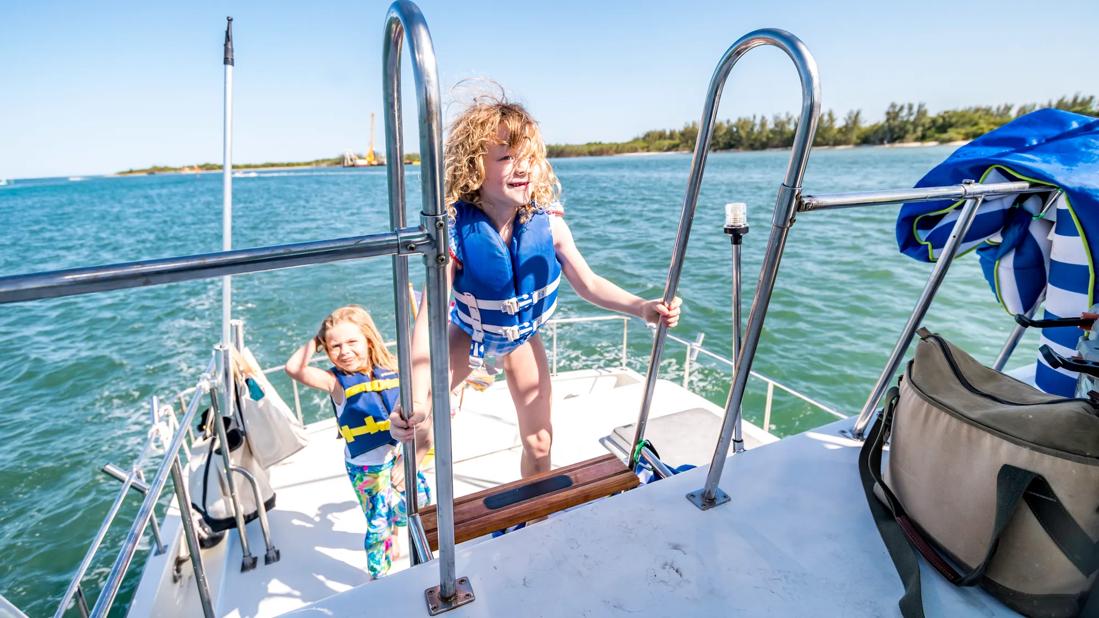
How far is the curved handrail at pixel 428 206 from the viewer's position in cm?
76

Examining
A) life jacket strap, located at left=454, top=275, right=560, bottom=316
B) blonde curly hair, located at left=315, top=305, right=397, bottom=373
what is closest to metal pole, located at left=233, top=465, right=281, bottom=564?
blonde curly hair, located at left=315, top=305, right=397, bottom=373

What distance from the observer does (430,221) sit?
799mm

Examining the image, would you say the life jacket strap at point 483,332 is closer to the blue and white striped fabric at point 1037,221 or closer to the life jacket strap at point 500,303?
the life jacket strap at point 500,303

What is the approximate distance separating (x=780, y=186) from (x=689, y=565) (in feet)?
2.60

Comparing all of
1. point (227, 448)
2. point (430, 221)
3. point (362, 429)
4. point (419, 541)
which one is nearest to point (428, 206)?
point (430, 221)

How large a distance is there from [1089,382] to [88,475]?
26.9ft

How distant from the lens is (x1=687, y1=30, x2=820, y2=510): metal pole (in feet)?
3.16

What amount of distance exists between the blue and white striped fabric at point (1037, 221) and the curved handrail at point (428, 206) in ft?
5.41

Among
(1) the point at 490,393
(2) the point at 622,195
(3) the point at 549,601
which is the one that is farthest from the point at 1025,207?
(2) the point at 622,195

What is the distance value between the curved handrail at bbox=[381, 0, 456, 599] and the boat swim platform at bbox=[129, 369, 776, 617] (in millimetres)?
1302

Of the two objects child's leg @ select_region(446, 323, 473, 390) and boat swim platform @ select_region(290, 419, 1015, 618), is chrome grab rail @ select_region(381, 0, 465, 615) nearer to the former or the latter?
boat swim platform @ select_region(290, 419, 1015, 618)

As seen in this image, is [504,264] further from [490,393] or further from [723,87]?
[490,393]

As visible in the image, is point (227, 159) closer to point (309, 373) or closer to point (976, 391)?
point (309, 373)

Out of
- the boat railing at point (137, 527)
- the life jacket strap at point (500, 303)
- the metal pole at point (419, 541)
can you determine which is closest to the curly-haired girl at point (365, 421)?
the boat railing at point (137, 527)
